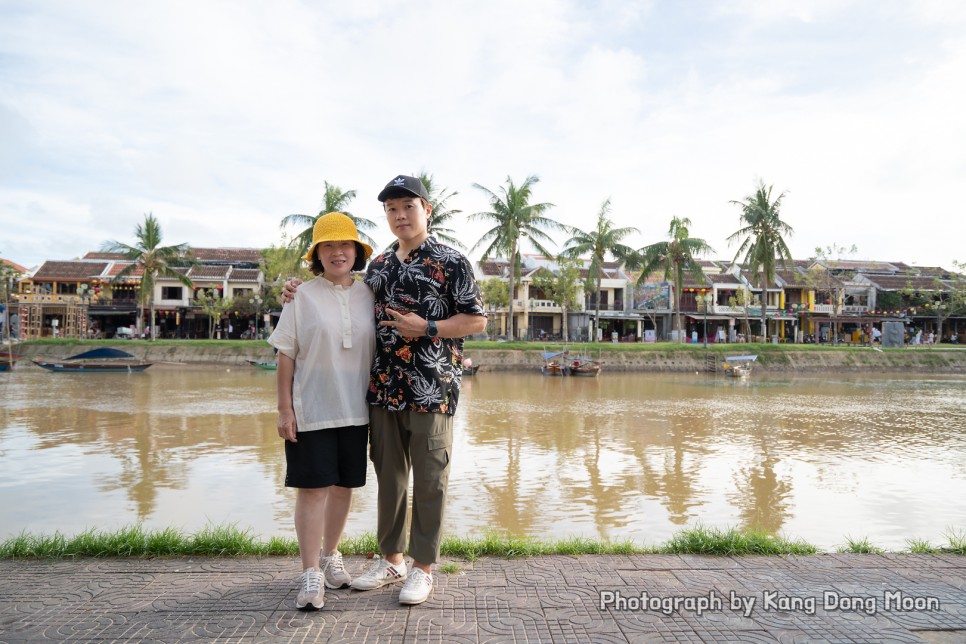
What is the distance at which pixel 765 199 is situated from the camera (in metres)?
34.6

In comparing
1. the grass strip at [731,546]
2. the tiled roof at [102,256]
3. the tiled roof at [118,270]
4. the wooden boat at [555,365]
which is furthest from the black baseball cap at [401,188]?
the tiled roof at [102,256]

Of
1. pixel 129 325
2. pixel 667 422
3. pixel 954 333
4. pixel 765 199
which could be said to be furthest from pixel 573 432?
pixel 954 333

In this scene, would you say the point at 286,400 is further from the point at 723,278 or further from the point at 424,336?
the point at 723,278

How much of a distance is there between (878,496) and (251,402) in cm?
1358

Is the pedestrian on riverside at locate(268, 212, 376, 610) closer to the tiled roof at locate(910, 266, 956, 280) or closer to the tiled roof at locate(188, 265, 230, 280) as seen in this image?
the tiled roof at locate(188, 265, 230, 280)

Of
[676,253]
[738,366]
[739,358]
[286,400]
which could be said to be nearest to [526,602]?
[286,400]

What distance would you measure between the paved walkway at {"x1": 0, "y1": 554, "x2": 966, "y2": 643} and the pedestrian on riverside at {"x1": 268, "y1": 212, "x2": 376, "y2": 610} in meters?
0.37

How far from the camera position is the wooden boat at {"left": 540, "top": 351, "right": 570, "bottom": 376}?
89.9ft

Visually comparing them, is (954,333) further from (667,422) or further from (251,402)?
(251,402)

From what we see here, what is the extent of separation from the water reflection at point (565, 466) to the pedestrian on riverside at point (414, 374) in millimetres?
2546

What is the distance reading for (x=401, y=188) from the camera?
3.15m

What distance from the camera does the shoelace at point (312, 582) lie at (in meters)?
2.85

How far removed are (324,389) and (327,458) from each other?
33 cm

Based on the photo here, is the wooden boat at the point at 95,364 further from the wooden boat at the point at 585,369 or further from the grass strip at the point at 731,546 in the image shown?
the grass strip at the point at 731,546
